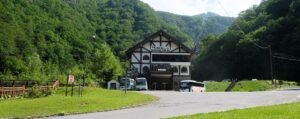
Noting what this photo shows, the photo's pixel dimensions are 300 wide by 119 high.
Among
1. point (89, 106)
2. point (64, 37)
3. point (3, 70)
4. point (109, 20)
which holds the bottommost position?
point (89, 106)

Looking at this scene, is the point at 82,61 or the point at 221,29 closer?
the point at 82,61

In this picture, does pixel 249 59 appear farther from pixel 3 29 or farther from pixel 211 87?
pixel 3 29

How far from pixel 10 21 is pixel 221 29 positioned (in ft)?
312

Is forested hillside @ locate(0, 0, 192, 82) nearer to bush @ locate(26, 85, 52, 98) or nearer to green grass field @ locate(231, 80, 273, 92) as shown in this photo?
green grass field @ locate(231, 80, 273, 92)

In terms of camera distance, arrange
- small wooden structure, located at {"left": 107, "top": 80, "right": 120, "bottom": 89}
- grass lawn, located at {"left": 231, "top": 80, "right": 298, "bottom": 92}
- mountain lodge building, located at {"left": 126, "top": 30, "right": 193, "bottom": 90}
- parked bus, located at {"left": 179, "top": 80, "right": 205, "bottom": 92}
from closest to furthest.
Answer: grass lawn, located at {"left": 231, "top": 80, "right": 298, "bottom": 92}
parked bus, located at {"left": 179, "top": 80, "right": 205, "bottom": 92}
small wooden structure, located at {"left": 107, "top": 80, "right": 120, "bottom": 89}
mountain lodge building, located at {"left": 126, "top": 30, "right": 193, "bottom": 90}

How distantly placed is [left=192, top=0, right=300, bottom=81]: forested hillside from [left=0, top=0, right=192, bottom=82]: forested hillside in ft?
44.9

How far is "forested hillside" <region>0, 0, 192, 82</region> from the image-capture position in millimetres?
71050

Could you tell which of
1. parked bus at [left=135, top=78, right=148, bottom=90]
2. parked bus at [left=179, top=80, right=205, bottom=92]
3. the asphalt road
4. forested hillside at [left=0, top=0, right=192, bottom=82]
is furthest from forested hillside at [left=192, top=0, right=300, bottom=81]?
the asphalt road

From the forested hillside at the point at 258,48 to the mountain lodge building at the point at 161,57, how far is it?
16458mm

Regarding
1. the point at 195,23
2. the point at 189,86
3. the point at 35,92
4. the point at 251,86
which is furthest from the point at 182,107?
the point at 195,23

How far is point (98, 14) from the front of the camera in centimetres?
11325

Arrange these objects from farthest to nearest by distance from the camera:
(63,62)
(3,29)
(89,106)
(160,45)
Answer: (63,62) < (3,29) < (160,45) < (89,106)

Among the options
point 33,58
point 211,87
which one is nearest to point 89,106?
point 211,87

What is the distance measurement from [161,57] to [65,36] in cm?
2795
